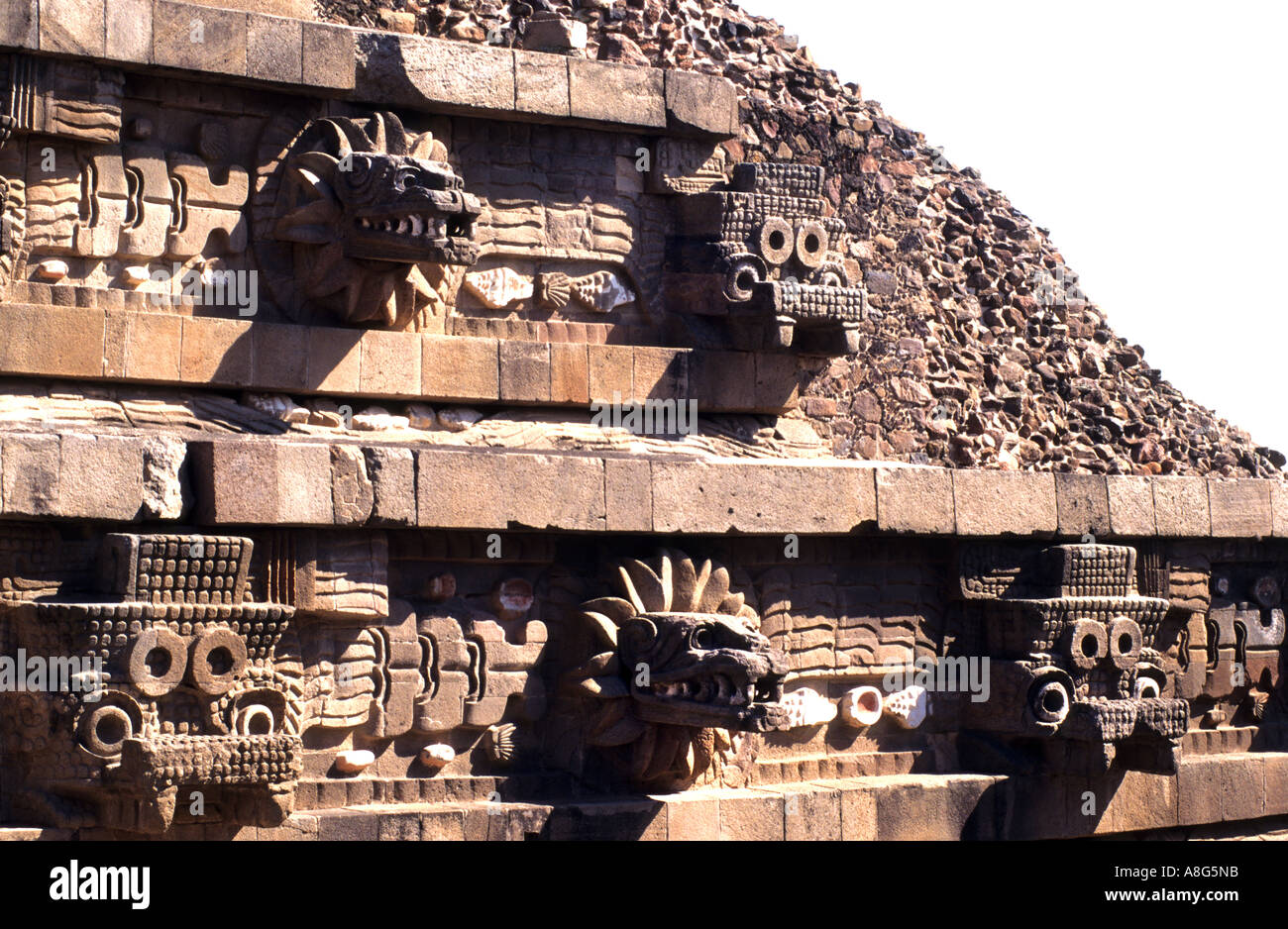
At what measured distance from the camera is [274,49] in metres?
10.1

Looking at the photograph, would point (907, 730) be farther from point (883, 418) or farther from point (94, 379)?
point (94, 379)

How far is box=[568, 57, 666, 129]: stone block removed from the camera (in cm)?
1111

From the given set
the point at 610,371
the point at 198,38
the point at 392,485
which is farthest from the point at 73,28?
the point at 610,371

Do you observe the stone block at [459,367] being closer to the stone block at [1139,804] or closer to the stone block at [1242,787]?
the stone block at [1139,804]

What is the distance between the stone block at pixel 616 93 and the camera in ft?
36.4

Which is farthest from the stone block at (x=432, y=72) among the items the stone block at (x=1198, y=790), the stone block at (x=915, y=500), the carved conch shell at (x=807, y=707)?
the stone block at (x=1198, y=790)

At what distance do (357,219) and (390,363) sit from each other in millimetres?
880

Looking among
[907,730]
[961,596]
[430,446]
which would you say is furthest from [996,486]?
[430,446]

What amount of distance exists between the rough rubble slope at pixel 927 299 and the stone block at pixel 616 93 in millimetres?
818

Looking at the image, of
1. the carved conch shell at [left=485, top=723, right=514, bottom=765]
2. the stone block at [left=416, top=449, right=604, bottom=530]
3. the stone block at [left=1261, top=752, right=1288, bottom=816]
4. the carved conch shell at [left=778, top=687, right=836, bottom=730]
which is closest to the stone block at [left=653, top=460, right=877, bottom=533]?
the stone block at [left=416, top=449, right=604, bottom=530]

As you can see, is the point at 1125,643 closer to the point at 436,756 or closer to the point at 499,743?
the point at 499,743

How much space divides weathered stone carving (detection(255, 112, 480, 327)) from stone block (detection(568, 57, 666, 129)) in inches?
43.1

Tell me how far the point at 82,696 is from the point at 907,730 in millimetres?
5405

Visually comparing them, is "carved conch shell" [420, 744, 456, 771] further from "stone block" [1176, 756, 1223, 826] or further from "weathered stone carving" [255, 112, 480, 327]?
"stone block" [1176, 756, 1223, 826]
